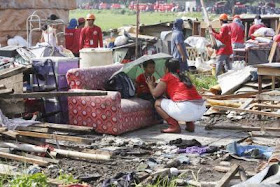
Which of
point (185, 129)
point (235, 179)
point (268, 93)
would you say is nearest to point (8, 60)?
point (185, 129)

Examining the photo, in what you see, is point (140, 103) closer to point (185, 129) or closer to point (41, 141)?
point (185, 129)

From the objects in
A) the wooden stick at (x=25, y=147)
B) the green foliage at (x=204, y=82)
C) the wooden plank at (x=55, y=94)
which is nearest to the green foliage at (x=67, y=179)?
the wooden stick at (x=25, y=147)

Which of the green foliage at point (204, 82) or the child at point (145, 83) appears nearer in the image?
the child at point (145, 83)

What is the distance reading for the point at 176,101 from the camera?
31.2ft

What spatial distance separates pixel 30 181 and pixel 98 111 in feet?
11.9

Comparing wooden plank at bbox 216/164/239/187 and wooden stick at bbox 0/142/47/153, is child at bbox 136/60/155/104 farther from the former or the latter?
wooden plank at bbox 216/164/239/187

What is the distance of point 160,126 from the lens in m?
10.3

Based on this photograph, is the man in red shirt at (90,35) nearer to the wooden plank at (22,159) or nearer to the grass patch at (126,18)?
the wooden plank at (22,159)

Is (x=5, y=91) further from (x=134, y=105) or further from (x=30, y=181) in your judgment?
(x=30, y=181)

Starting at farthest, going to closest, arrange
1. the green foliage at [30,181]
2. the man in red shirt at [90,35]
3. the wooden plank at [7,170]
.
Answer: the man in red shirt at [90,35], the wooden plank at [7,170], the green foliage at [30,181]

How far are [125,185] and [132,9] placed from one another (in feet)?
230

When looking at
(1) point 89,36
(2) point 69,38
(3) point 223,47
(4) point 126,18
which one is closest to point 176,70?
(1) point 89,36

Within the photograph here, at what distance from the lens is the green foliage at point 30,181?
585 centimetres

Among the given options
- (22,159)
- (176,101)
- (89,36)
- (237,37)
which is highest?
(89,36)
